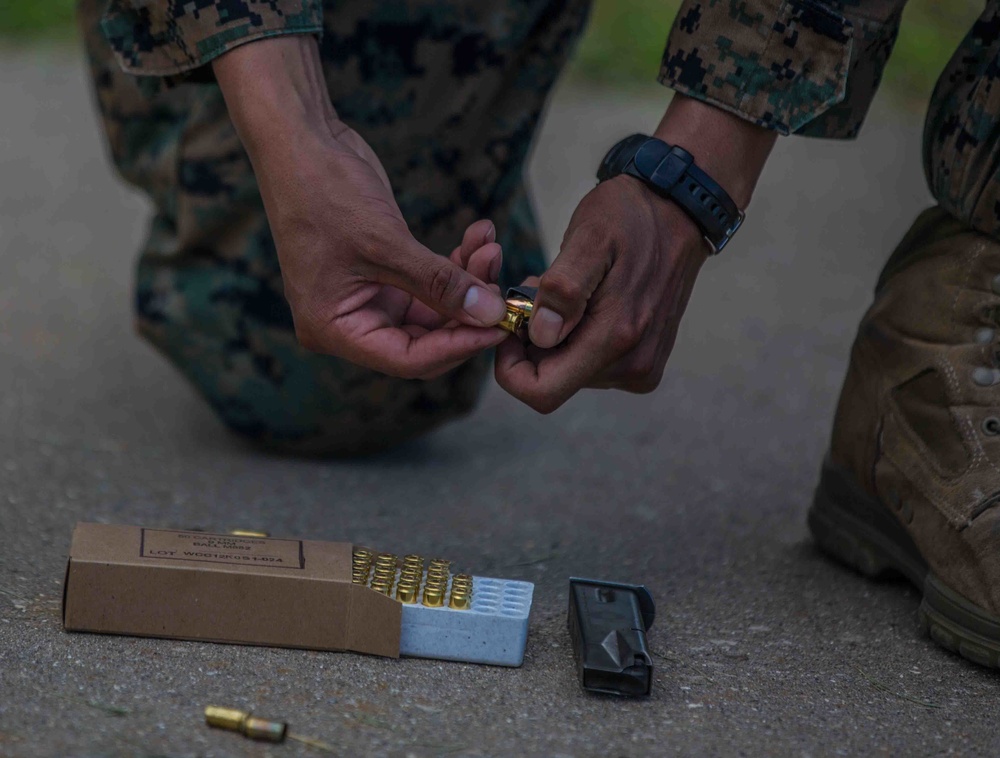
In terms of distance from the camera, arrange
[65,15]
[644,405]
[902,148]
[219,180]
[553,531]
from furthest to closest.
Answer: [65,15], [902,148], [644,405], [219,180], [553,531]

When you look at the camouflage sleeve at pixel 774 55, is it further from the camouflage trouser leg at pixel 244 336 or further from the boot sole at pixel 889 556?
the camouflage trouser leg at pixel 244 336

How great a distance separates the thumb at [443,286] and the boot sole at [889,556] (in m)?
0.55

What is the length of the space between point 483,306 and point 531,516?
562 mm

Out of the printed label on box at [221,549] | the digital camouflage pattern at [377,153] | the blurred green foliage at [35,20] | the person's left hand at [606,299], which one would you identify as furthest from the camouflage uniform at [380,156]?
the blurred green foliage at [35,20]

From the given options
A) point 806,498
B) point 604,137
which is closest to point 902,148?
point 604,137

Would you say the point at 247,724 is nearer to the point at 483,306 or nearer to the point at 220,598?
the point at 220,598

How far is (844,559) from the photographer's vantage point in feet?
5.02

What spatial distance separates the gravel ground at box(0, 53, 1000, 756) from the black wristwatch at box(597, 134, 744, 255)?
0.44 meters

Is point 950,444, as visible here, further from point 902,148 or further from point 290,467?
point 902,148

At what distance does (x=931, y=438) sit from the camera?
1.37 meters

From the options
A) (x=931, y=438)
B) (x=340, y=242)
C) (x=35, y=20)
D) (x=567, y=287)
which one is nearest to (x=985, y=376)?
(x=931, y=438)

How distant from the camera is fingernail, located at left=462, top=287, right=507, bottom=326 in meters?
1.23

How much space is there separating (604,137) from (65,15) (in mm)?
2197

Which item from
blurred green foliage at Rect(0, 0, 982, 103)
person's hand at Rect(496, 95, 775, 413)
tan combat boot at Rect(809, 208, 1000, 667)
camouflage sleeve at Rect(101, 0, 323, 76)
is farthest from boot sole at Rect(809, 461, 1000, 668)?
blurred green foliage at Rect(0, 0, 982, 103)
